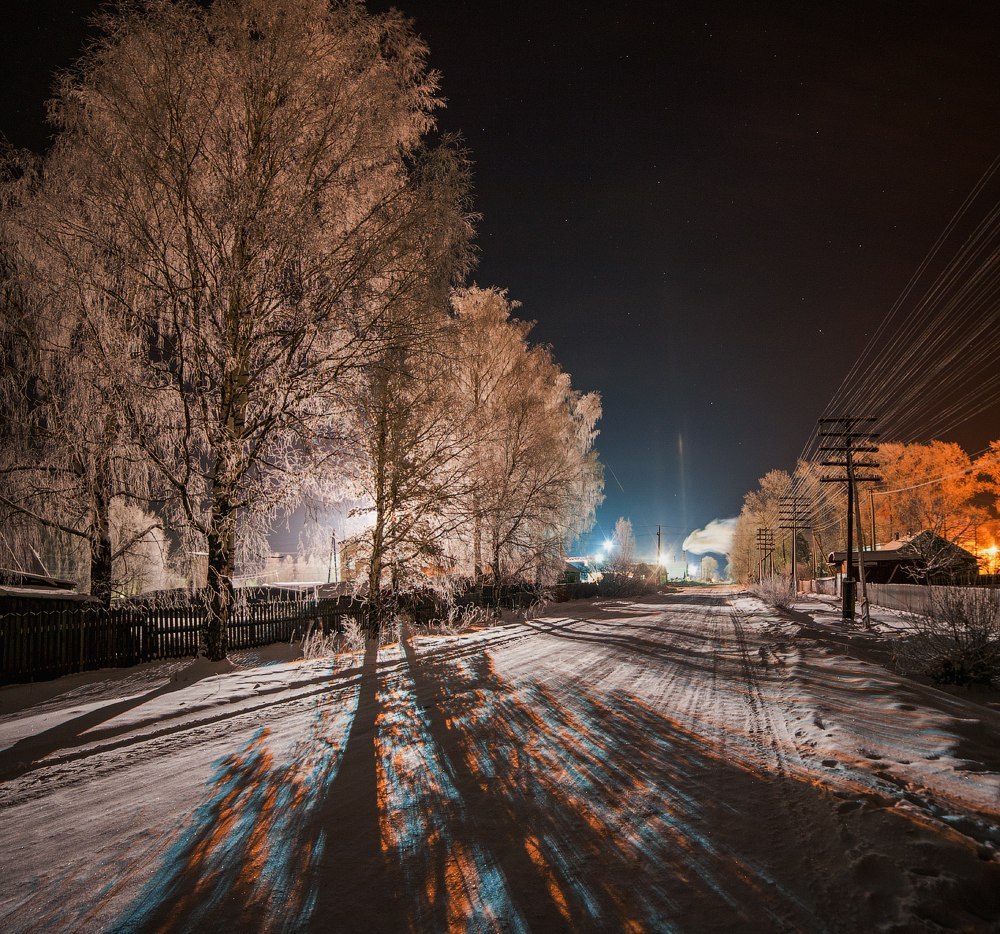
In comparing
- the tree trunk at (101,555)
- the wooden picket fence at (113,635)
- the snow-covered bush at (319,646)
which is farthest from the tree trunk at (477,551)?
the tree trunk at (101,555)

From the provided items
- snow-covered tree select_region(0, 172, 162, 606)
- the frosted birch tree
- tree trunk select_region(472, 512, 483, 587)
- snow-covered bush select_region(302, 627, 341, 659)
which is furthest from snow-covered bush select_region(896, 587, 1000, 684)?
snow-covered tree select_region(0, 172, 162, 606)

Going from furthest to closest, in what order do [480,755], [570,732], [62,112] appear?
[62,112] → [570,732] → [480,755]

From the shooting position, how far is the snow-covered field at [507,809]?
2.79 m

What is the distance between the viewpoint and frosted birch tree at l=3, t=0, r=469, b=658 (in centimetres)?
871

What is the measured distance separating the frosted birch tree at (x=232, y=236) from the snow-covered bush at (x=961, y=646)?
1007 centimetres

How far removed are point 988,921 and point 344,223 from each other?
11205 millimetres

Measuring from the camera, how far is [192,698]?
7.82m

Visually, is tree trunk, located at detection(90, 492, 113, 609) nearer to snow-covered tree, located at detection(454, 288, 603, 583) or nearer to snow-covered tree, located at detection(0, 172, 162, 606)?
snow-covered tree, located at detection(0, 172, 162, 606)

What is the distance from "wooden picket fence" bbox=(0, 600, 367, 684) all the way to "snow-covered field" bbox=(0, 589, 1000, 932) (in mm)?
1266

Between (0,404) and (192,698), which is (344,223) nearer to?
(0,404)

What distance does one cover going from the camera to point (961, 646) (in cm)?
873

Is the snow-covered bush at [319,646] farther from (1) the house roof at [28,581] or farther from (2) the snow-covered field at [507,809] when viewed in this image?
(1) the house roof at [28,581]

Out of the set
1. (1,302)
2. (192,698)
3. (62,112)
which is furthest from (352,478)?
(62,112)

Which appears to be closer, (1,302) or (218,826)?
(218,826)
